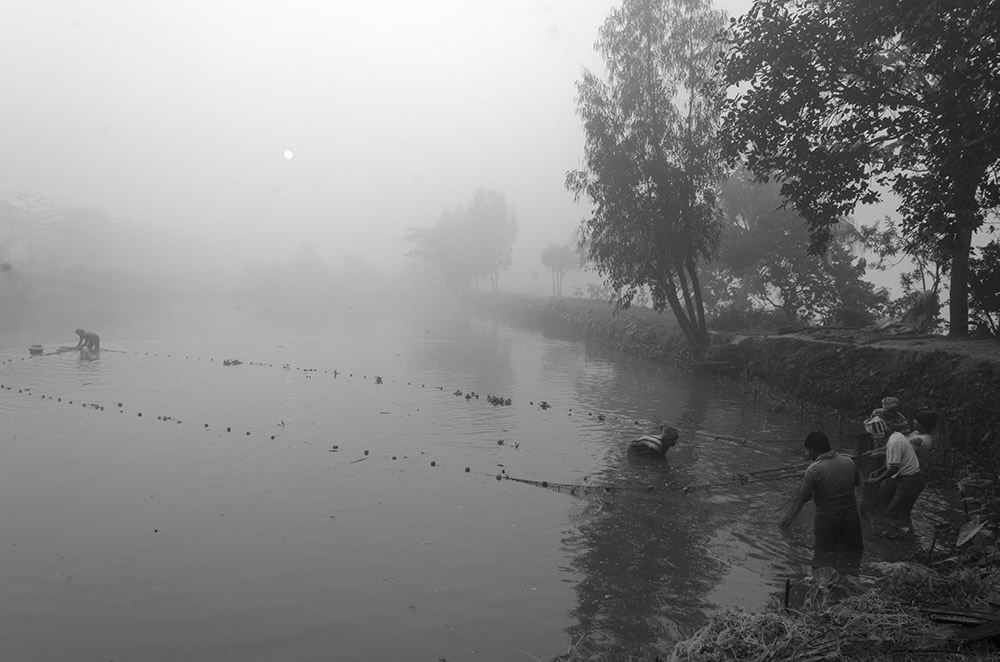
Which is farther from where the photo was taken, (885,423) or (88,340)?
(88,340)

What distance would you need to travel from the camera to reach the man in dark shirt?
30.0ft

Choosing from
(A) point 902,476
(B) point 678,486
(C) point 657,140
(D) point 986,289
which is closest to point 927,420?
(A) point 902,476

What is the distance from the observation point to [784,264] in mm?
36750

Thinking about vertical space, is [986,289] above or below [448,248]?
below

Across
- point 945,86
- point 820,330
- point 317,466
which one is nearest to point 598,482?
point 317,466

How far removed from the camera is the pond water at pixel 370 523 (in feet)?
25.9

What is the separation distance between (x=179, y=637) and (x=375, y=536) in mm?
3635

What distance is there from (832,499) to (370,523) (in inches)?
297

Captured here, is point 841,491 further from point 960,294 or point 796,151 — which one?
point 960,294

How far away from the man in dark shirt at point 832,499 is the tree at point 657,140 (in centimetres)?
2108

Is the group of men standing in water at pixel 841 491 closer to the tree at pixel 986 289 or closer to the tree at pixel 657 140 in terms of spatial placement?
the tree at pixel 986 289

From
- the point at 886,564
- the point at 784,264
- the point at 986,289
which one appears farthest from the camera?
the point at 784,264

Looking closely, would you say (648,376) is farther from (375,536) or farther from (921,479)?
(375,536)

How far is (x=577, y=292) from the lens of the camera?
282 ft
